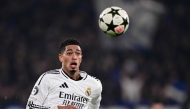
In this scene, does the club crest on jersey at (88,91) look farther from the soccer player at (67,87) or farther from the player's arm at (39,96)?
the player's arm at (39,96)

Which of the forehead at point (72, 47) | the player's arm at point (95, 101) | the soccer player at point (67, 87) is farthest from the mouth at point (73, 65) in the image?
the player's arm at point (95, 101)

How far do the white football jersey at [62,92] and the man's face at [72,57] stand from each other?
13 centimetres

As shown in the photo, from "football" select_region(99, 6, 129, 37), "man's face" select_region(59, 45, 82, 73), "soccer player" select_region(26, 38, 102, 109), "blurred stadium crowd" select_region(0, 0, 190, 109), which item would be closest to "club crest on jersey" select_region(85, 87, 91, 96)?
"soccer player" select_region(26, 38, 102, 109)

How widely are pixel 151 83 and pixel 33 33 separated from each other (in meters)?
3.31

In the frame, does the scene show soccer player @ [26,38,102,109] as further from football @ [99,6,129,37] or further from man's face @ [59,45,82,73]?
football @ [99,6,129,37]

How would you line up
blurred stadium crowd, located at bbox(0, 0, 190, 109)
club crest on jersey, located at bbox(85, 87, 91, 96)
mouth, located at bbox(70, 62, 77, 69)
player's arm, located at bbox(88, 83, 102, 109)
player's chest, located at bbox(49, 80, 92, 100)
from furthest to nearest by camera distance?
blurred stadium crowd, located at bbox(0, 0, 190, 109), player's arm, located at bbox(88, 83, 102, 109), club crest on jersey, located at bbox(85, 87, 91, 96), mouth, located at bbox(70, 62, 77, 69), player's chest, located at bbox(49, 80, 92, 100)

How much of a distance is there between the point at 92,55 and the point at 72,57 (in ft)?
22.9

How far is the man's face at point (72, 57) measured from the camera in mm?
5824

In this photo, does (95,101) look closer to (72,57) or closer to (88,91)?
(88,91)

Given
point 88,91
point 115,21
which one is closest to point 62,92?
point 88,91

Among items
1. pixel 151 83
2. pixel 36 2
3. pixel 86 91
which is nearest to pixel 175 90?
pixel 151 83

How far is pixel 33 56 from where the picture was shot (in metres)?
12.6

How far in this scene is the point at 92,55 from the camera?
42.0 feet

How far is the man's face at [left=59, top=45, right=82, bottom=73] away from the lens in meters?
5.82
